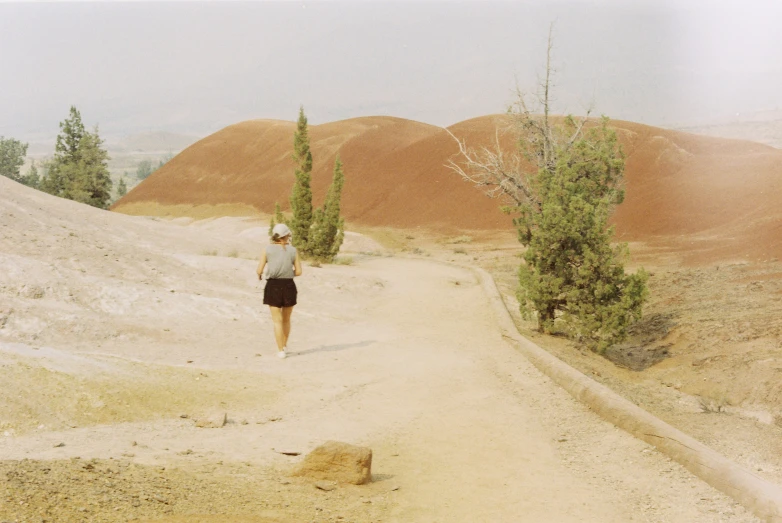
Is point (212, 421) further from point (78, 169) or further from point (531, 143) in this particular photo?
point (78, 169)

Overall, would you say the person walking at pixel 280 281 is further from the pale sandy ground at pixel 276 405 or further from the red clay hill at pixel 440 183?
the red clay hill at pixel 440 183

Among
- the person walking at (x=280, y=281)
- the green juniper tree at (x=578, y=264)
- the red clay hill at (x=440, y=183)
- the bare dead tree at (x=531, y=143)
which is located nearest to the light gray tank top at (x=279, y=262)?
the person walking at (x=280, y=281)

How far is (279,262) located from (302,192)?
477 inches

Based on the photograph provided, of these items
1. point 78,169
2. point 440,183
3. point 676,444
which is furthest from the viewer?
point 440,183

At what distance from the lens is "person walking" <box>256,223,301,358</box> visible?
10.2m

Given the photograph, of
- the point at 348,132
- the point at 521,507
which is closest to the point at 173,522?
the point at 521,507

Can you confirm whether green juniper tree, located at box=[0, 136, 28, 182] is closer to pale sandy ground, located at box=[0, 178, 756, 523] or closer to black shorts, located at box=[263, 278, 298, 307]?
pale sandy ground, located at box=[0, 178, 756, 523]

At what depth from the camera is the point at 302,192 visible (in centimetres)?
2212

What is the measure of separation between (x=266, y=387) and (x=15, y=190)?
12.2 meters

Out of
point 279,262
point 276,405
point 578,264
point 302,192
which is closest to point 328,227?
point 302,192

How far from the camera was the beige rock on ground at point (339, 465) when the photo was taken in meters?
5.54

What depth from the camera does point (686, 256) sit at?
90.8 ft

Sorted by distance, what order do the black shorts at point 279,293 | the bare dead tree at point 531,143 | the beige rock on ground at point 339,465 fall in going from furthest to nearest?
the bare dead tree at point 531,143
the black shorts at point 279,293
the beige rock on ground at point 339,465

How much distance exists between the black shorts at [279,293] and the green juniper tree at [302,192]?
11.8 meters
